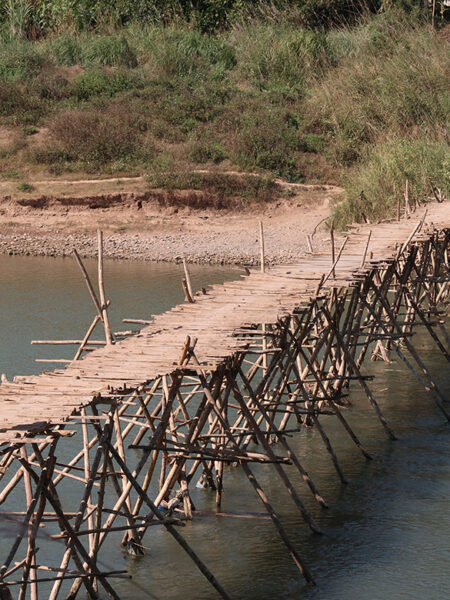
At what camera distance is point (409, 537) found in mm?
9500

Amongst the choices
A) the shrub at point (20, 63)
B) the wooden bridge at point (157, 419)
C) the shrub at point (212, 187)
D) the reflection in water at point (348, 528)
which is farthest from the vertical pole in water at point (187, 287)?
the shrub at point (20, 63)

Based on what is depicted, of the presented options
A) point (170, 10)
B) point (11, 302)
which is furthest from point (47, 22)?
point (11, 302)

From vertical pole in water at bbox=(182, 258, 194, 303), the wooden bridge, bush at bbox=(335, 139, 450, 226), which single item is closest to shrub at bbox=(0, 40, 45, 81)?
bush at bbox=(335, 139, 450, 226)

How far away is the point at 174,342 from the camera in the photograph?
345 inches

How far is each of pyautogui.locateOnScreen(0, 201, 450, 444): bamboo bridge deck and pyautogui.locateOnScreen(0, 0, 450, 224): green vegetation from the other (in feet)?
39.2

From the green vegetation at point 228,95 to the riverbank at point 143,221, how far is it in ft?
2.06

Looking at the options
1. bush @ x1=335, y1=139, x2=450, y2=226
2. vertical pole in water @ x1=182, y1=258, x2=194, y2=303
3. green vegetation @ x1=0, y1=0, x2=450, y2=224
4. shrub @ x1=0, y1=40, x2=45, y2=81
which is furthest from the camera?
shrub @ x1=0, y1=40, x2=45, y2=81

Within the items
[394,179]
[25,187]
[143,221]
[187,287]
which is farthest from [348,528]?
[25,187]

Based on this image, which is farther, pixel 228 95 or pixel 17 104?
pixel 228 95

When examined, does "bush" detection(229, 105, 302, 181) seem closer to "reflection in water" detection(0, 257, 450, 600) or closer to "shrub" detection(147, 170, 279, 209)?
"shrub" detection(147, 170, 279, 209)

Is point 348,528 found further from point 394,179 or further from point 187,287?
point 394,179

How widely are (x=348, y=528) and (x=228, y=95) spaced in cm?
2407

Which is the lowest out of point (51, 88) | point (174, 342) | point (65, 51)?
point (51, 88)

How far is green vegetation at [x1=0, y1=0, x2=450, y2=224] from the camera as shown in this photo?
2822 centimetres
